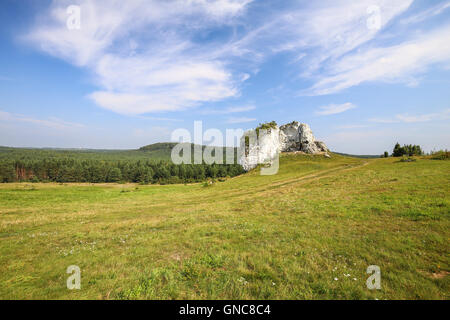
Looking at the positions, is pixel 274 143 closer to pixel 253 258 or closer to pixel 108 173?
pixel 253 258

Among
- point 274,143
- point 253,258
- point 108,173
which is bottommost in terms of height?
point 108,173

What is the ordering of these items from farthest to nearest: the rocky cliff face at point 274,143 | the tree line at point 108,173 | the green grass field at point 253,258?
1. the tree line at point 108,173
2. the rocky cliff face at point 274,143
3. the green grass field at point 253,258

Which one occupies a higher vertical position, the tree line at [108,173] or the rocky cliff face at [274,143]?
the rocky cliff face at [274,143]

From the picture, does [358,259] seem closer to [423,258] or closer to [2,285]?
[423,258]

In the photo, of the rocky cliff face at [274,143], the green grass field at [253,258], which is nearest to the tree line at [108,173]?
the rocky cliff face at [274,143]

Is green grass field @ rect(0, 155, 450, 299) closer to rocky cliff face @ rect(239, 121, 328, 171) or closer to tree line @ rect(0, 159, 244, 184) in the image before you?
rocky cliff face @ rect(239, 121, 328, 171)

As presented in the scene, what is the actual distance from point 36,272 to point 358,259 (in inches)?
510

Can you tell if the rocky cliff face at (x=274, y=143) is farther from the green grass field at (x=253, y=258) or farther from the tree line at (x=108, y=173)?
the green grass field at (x=253, y=258)

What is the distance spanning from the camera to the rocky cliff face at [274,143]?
289 ft

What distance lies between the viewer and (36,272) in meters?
7.19

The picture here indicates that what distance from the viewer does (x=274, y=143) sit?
92.8m

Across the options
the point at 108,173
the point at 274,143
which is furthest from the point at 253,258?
the point at 108,173

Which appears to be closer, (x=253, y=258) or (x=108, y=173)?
(x=253, y=258)

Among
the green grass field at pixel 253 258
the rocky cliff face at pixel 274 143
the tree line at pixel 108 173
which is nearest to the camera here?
the green grass field at pixel 253 258
